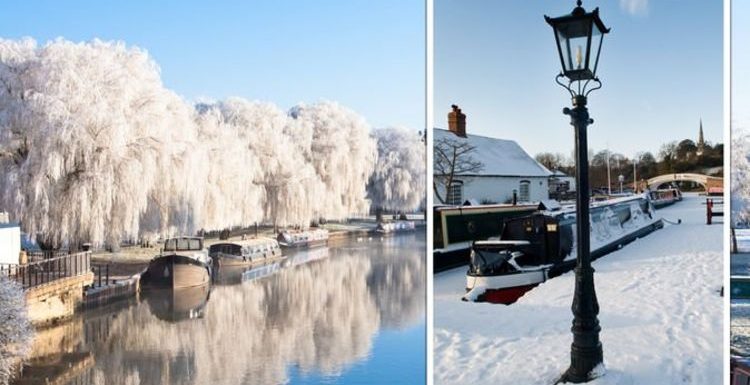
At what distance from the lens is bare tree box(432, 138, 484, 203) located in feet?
10.1

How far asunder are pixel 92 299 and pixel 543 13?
2.55 meters

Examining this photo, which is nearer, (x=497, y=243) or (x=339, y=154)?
(x=497, y=243)

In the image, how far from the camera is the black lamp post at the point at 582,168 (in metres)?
2.60

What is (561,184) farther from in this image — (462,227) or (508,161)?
(462,227)

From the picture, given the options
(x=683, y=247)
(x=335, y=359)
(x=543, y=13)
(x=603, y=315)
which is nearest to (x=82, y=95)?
(x=335, y=359)

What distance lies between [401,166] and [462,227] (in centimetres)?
45

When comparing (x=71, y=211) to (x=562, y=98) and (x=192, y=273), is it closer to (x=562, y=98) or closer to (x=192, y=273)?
(x=192, y=273)

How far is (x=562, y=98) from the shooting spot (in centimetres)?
296

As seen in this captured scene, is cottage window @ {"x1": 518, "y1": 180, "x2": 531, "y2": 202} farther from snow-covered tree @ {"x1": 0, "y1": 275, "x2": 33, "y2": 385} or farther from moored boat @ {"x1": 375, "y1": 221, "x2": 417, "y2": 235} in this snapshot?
snow-covered tree @ {"x1": 0, "y1": 275, "x2": 33, "y2": 385}

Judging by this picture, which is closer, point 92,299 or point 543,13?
point 543,13

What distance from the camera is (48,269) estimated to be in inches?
127

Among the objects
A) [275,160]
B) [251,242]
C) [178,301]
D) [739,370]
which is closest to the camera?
[739,370]

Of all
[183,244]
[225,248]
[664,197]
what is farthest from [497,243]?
[183,244]

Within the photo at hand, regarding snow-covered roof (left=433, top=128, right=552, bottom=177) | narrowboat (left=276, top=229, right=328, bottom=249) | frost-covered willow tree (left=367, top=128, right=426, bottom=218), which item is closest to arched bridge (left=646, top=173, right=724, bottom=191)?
snow-covered roof (left=433, top=128, right=552, bottom=177)
